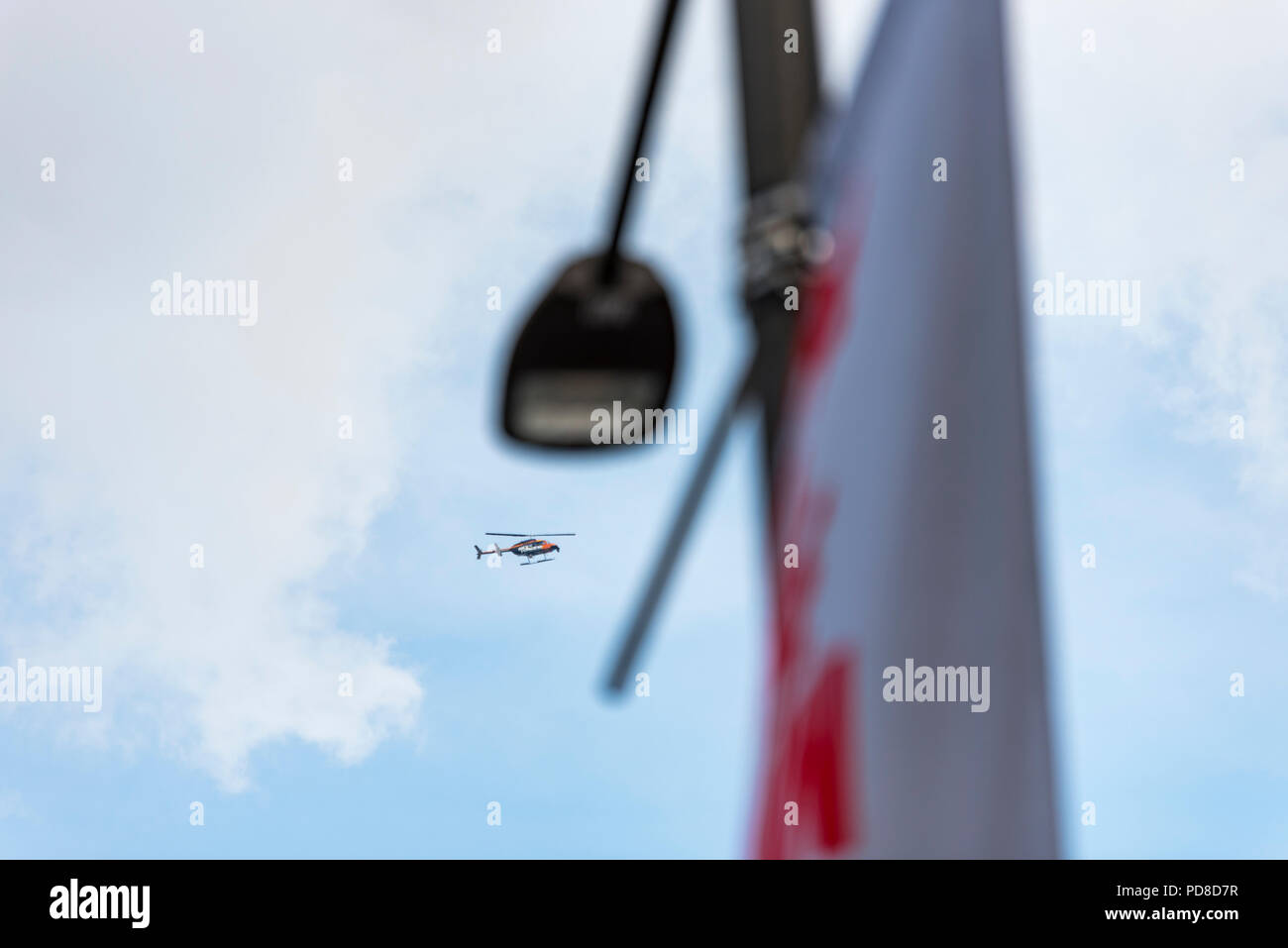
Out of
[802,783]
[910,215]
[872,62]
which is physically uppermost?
[872,62]

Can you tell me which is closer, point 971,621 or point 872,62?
point 971,621

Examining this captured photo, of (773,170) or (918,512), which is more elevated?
(773,170)

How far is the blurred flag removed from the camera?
1424 millimetres

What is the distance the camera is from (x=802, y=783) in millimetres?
1620

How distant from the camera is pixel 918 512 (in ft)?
5.01

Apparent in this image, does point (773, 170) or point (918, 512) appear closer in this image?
point (918, 512)

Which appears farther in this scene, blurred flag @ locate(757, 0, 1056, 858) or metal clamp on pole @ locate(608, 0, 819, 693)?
metal clamp on pole @ locate(608, 0, 819, 693)

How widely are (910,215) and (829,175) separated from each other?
33 centimetres

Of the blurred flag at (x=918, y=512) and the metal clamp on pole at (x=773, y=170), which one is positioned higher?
the metal clamp on pole at (x=773, y=170)

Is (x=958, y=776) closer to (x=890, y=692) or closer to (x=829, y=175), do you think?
(x=890, y=692)

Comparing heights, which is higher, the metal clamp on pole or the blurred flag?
the metal clamp on pole

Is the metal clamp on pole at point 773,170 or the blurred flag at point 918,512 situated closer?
the blurred flag at point 918,512

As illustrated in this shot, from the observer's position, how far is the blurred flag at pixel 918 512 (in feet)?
4.67

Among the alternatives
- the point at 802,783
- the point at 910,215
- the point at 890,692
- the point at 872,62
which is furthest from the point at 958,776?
the point at 872,62
